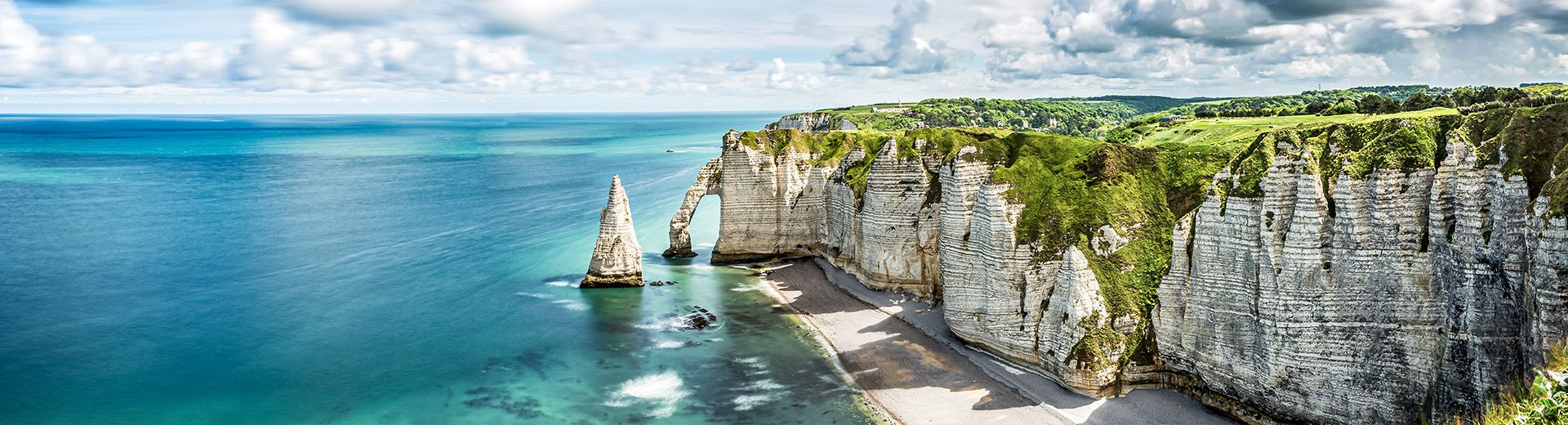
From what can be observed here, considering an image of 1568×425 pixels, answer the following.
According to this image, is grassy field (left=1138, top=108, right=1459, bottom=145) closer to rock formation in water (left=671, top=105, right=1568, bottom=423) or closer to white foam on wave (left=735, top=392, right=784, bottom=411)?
rock formation in water (left=671, top=105, right=1568, bottom=423)

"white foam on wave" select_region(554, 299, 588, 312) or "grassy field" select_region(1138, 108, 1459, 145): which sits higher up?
"grassy field" select_region(1138, 108, 1459, 145)

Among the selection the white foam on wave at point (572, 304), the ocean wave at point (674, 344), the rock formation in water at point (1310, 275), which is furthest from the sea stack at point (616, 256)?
the rock formation in water at point (1310, 275)

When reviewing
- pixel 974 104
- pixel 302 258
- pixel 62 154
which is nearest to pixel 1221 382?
pixel 302 258

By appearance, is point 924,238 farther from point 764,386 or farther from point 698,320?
point 764,386

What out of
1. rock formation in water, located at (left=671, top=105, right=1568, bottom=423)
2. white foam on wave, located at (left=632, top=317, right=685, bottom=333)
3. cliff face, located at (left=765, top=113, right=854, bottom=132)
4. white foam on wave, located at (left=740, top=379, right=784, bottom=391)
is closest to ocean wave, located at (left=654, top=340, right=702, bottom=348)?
white foam on wave, located at (left=632, top=317, right=685, bottom=333)

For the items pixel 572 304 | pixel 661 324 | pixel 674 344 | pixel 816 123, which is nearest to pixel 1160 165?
pixel 674 344

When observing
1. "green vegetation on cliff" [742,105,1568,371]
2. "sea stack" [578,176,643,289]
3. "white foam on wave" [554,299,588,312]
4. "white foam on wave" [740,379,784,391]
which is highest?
"green vegetation on cliff" [742,105,1568,371]

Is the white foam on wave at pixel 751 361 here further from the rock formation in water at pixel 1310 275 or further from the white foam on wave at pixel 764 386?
the rock formation in water at pixel 1310 275
